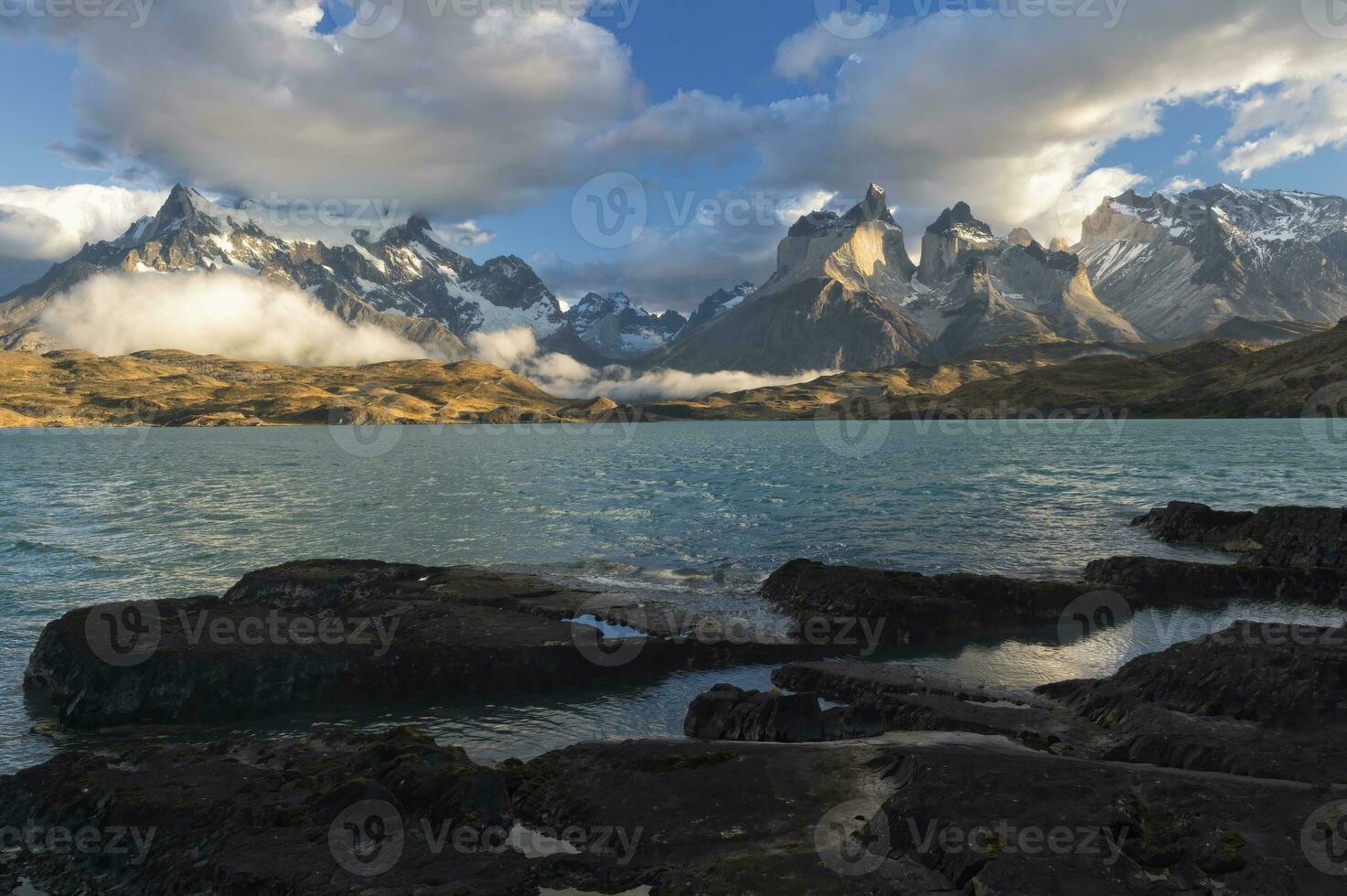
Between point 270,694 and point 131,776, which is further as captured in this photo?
point 270,694

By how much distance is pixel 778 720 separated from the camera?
19688 millimetres

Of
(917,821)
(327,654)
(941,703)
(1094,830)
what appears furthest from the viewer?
(327,654)

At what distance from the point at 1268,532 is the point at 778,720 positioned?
38542 millimetres

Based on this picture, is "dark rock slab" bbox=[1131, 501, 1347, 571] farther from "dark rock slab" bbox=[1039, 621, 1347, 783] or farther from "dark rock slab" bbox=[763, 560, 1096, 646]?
"dark rock slab" bbox=[1039, 621, 1347, 783]

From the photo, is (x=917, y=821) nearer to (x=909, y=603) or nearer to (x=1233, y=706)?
(x=1233, y=706)

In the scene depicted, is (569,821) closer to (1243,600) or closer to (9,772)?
(9,772)

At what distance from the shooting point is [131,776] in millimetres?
16266

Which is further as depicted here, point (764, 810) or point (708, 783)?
point (708, 783)

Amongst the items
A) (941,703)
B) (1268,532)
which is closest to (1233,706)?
(941,703)

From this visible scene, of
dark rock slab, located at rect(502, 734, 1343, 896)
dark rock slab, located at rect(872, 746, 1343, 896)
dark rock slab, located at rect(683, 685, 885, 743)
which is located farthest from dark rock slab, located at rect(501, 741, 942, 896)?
dark rock slab, located at rect(683, 685, 885, 743)

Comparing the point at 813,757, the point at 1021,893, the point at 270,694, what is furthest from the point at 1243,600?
the point at 270,694

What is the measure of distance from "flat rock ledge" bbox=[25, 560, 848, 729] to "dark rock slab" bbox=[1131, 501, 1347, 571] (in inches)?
1129

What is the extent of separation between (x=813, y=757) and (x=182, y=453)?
618 feet

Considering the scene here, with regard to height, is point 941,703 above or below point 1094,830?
below
